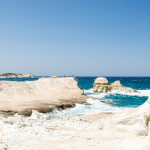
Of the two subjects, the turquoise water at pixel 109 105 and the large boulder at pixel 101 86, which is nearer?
the turquoise water at pixel 109 105

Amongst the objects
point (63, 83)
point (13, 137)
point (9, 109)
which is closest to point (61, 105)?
point (9, 109)

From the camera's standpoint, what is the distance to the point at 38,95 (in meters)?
21.3

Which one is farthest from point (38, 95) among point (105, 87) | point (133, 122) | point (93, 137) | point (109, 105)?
point (105, 87)

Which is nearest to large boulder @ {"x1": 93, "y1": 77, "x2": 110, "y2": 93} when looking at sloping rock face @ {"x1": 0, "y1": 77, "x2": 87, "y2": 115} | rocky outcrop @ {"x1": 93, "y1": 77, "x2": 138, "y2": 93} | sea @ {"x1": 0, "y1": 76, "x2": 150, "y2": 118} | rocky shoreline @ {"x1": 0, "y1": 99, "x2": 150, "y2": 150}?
rocky outcrop @ {"x1": 93, "y1": 77, "x2": 138, "y2": 93}

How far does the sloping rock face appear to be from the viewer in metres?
15.5

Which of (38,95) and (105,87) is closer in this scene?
(38,95)

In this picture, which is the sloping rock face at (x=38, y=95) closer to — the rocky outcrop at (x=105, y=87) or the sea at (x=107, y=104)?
the sea at (x=107, y=104)

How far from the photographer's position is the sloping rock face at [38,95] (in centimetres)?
1549

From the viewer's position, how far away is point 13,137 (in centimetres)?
529

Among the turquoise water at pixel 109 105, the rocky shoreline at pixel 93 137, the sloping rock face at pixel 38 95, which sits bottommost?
the turquoise water at pixel 109 105

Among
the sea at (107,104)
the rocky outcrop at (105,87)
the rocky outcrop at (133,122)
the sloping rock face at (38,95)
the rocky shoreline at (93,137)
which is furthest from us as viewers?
the rocky outcrop at (105,87)

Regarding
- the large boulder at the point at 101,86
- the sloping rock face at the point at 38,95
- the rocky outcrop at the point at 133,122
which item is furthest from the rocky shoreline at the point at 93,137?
the large boulder at the point at 101,86

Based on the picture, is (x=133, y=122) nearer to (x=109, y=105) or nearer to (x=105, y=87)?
(x=109, y=105)

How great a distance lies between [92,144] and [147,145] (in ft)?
4.81
